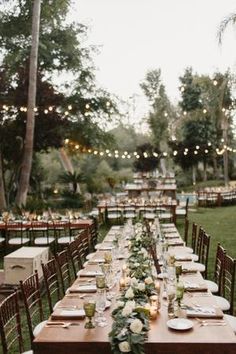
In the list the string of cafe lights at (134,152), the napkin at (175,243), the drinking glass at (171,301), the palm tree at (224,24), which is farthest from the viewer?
the string of cafe lights at (134,152)

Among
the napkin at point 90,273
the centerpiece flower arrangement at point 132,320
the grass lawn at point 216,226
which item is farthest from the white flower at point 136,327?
the grass lawn at point 216,226

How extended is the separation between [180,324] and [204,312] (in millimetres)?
352

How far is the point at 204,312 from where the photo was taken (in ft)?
12.5

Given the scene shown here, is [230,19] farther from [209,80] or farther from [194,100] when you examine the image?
[194,100]

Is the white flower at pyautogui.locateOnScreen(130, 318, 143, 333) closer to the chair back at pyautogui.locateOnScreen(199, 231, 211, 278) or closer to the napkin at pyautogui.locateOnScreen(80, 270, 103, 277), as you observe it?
the napkin at pyautogui.locateOnScreen(80, 270, 103, 277)

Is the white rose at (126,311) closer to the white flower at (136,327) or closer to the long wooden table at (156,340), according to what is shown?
the white flower at (136,327)

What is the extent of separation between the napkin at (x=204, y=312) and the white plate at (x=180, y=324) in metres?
0.14

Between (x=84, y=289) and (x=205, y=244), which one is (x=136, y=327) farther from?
(x=205, y=244)

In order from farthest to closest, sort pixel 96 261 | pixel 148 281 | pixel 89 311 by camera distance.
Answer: pixel 96 261
pixel 148 281
pixel 89 311

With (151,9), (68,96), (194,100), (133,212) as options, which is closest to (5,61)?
(68,96)

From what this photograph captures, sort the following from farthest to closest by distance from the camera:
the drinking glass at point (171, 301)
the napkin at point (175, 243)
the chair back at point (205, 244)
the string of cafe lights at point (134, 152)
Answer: the string of cafe lights at point (134, 152)
the napkin at point (175, 243)
the chair back at point (205, 244)
the drinking glass at point (171, 301)

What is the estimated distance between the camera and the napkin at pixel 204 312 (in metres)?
3.72

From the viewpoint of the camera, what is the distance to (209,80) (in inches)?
963

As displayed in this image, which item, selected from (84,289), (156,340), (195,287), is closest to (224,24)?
(195,287)
